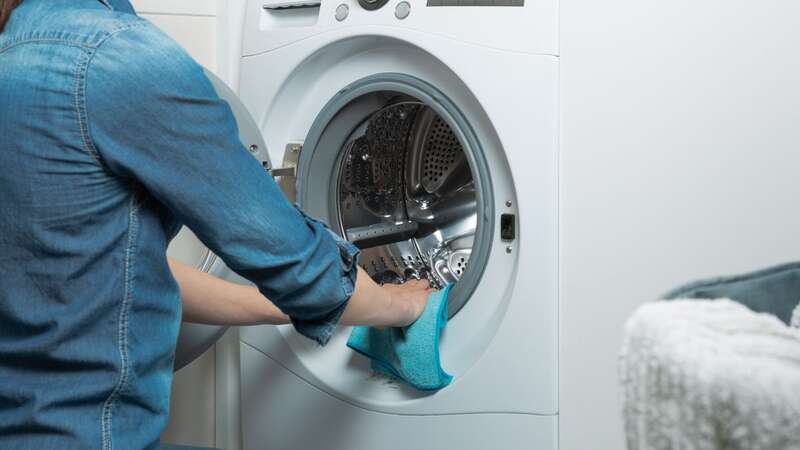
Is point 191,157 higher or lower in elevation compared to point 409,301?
higher

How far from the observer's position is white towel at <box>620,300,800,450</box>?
1.18ft

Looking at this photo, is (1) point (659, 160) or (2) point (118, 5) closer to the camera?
(2) point (118, 5)

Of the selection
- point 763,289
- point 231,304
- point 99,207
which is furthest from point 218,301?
point 763,289

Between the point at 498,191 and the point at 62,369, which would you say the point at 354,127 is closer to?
A: the point at 498,191

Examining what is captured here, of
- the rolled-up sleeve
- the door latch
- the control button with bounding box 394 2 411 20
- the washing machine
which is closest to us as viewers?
the rolled-up sleeve

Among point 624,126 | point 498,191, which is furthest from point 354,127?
point 624,126

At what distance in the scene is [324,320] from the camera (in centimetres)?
93

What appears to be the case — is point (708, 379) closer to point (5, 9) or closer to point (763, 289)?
point (763, 289)

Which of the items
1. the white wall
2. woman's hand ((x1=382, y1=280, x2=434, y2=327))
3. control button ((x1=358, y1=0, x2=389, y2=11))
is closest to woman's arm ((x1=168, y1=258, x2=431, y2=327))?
woman's hand ((x1=382, y1=280, x2=434, y2=327))

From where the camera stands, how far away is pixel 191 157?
2.53ft

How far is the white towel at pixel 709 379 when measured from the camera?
359mm

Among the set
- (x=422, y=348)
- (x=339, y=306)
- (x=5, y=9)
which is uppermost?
(x=5, y=9)

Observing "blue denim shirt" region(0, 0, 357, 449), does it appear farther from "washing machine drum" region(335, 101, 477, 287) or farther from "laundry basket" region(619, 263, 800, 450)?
"washing machine drum" region(335, 101, 477, 287)

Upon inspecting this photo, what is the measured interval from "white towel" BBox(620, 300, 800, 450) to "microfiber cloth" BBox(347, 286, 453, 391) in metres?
0.84
